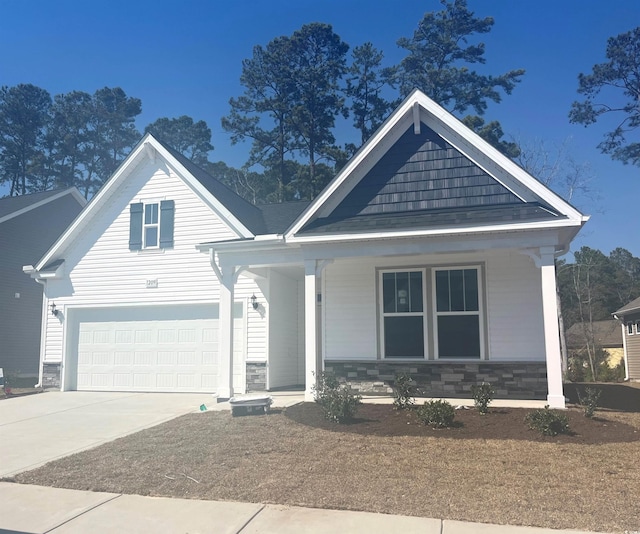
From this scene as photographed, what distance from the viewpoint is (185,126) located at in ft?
147

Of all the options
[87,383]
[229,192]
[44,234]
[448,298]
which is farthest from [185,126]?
[448,298]

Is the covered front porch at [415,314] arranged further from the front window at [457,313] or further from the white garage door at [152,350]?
the white garage door at [152,350]

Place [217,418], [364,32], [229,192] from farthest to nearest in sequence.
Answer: [364,32] < [229,192] < [217,418]

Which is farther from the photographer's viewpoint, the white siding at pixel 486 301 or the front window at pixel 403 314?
the front window at pixel 403 314

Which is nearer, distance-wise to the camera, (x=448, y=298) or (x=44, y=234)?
(x=448, y=298)

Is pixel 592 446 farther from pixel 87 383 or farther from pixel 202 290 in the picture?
pixel 87 383

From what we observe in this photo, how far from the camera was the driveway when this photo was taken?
28.3 ft

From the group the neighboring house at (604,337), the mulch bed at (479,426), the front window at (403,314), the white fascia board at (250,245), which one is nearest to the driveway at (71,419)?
the mulch bed at (479,426)

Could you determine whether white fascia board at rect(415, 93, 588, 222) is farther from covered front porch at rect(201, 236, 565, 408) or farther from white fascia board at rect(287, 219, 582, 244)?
covered front porch at rect(201, 236, 565, 408)

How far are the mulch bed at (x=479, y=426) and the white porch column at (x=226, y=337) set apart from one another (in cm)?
245

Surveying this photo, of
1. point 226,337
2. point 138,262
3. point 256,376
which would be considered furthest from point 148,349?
point 226,337

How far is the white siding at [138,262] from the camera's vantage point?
51.1ft

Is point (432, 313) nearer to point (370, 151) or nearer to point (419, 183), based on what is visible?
point (419, 183)

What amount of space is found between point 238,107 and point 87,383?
2726 cm
